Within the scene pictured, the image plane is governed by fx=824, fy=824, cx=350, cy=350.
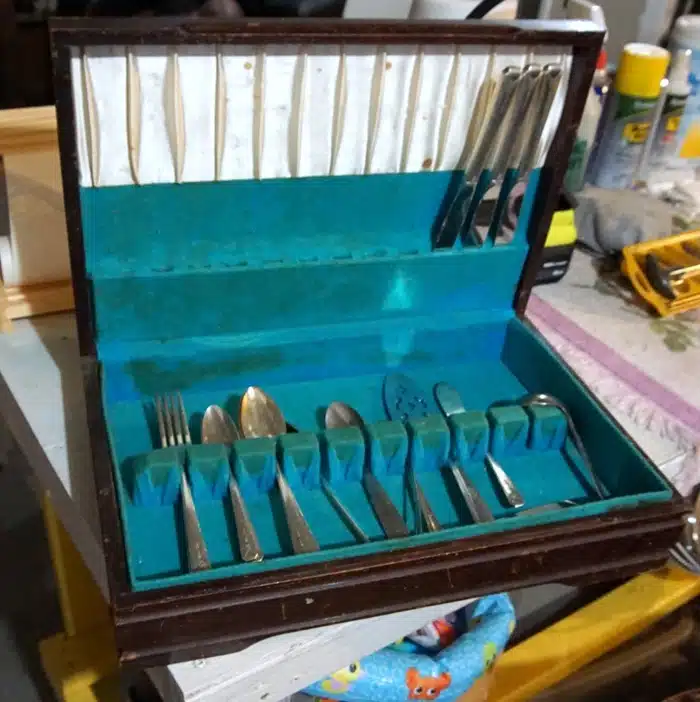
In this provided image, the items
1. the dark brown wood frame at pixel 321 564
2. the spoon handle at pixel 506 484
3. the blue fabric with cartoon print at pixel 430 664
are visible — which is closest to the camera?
the dark brown wood frame at pixel 321 564

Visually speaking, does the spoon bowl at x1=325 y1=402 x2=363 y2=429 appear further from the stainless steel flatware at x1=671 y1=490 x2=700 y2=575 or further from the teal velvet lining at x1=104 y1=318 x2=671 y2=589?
the stainless steel flatware at x1=671 y1=490 x2=700 y2=575

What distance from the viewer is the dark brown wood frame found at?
448 mm

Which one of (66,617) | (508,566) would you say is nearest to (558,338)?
(508,566)

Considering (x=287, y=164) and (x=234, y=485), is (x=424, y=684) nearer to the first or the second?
(x=234, y=485)

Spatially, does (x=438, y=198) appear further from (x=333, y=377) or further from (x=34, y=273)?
(x=34, y=273)

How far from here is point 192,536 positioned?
1.66 ft

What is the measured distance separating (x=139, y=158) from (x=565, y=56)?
312 mm

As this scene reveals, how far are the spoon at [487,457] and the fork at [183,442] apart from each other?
0.20m

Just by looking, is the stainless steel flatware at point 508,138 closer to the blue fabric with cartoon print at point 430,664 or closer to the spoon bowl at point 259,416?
the spoon bowl at point 259,416

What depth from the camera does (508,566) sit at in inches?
20.0

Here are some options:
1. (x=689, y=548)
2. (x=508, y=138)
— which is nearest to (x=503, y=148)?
(x=508, y=138)

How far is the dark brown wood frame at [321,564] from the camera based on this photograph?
→ 448mm

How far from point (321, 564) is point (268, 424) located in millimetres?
166

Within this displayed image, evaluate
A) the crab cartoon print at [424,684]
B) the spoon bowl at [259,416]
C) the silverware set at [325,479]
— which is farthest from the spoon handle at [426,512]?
the crab cartoon print at [424,684]
